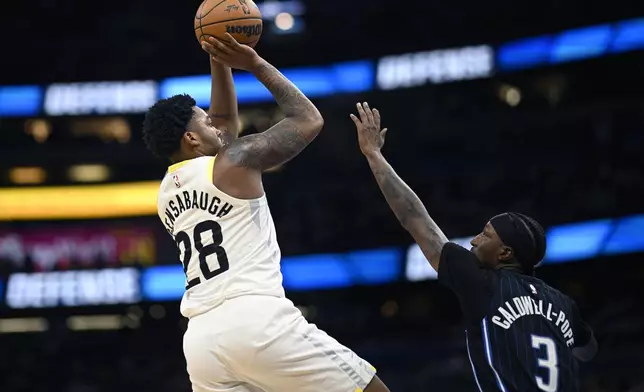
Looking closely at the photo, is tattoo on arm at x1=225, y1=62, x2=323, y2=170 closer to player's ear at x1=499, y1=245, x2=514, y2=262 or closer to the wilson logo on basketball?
the wilson logo on basketball

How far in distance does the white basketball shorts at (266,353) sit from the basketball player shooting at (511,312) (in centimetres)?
58

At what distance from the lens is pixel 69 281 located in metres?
17.2

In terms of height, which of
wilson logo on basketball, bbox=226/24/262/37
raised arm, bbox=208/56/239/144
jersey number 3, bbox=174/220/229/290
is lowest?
jersey number 3, bbox=174/220/229/290

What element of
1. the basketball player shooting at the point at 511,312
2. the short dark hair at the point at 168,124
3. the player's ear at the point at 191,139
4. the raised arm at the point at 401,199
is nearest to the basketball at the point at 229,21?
the short dark hair at the point at 168,124

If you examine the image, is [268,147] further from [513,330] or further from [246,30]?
[513,330]

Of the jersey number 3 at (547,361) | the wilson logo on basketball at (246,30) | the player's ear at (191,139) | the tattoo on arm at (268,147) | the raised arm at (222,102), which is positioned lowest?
the jersey number 3 at (547,361)

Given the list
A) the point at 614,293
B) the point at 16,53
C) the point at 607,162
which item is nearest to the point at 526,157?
the point at 607,162

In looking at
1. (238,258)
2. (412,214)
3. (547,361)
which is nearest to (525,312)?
(547,361)

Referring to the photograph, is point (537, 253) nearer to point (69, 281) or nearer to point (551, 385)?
point (551, 385)

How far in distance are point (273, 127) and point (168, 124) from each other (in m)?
0.56

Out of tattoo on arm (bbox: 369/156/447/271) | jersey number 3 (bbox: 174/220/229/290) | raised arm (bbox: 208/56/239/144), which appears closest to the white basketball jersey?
jersey number 3 (bbox: 174/220/229/290)

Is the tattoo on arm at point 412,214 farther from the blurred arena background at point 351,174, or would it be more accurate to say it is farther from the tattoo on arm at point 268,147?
the blurred arena background at point 351,174

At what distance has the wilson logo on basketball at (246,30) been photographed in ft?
15.8

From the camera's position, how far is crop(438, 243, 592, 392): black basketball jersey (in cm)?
418
